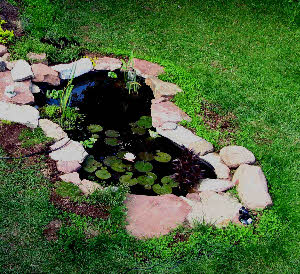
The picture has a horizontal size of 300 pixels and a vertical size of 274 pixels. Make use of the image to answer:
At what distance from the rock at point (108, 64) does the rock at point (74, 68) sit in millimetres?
139

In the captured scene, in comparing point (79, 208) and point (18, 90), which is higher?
point (18, 90)

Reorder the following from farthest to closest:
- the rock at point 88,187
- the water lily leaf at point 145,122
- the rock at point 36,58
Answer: the rock at point 36,58
the water lily leaf at point 145,122
the rock at point 88,187

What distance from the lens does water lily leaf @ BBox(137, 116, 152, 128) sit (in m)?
6.11

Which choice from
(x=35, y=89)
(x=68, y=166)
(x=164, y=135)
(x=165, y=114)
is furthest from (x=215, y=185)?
(x=35, y=89)

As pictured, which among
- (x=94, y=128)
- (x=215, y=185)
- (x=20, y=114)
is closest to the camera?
(x=215, y=185)

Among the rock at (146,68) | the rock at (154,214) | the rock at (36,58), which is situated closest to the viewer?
the rock at (154,214)

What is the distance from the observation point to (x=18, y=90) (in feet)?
20.2

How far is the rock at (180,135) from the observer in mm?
5719

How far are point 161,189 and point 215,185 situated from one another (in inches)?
24.8

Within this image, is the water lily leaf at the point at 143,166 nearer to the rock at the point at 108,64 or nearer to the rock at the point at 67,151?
the rock at the point at 67,151

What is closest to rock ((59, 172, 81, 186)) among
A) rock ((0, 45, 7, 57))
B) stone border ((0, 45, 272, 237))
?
stone border ((0, 45, 272, 237))

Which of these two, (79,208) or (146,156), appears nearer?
(79,208)

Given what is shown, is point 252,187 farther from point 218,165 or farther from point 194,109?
point 194,109

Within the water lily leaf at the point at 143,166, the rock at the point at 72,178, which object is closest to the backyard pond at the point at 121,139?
the water lily leaf at the point at 143,166
